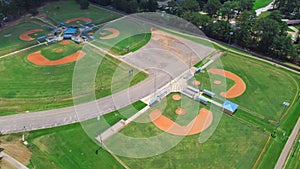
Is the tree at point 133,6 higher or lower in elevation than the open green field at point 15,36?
higher

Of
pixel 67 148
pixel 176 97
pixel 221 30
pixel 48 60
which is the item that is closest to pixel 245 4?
pixel 221 30

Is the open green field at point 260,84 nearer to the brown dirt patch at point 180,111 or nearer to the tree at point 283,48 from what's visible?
the tree at point 283,48

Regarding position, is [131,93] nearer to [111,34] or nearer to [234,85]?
[234,85]

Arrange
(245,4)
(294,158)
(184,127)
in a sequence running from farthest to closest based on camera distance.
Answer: (245,4)
(184,127)
(294,158)

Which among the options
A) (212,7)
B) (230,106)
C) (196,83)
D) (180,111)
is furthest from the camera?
(212,7)

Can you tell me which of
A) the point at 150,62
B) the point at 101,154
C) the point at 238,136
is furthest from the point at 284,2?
the point at 101,154

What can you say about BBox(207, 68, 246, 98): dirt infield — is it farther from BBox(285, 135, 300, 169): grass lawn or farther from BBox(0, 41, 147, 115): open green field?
BBox(0, 41, 147, 115): open green field

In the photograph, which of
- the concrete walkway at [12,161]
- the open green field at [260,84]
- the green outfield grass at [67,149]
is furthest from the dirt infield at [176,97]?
the concrete walkway at [12,161]
